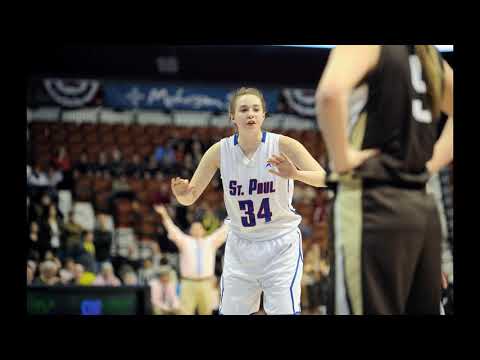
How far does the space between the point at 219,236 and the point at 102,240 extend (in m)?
2.32

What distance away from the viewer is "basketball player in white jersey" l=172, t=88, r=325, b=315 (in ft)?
15.9

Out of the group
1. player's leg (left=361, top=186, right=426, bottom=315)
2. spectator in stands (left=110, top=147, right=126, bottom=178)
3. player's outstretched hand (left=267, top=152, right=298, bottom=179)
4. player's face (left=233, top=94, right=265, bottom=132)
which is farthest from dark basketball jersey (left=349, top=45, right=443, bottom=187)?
spectator in stands (left=110, top=147, right=126, bottom=178)

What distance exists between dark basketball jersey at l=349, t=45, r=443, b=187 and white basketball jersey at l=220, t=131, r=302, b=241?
169 centimetres

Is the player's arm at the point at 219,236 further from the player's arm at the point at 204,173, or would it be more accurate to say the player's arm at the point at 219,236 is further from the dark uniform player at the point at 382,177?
the dark uniform player at the point at 382,177

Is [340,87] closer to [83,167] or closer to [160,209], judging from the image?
[160,209]

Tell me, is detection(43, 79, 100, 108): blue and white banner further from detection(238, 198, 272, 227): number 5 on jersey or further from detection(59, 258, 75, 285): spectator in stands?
detection(238, 198, 272, 227): number 5 on jersey

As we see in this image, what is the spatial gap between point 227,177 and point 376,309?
2.10 meters

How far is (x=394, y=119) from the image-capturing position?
10.6ft

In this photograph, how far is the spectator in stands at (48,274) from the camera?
28.8ft

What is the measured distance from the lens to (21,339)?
206 inches

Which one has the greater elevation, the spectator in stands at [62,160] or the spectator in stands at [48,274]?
the spectator in stands at [62,160]

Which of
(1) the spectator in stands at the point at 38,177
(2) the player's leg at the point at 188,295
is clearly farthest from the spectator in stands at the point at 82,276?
(1) the spectator in stands at the point at 38,177

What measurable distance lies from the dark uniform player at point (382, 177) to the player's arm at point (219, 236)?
5.54 m

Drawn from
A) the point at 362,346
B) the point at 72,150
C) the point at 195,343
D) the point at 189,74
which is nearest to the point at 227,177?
the point at 195,343
